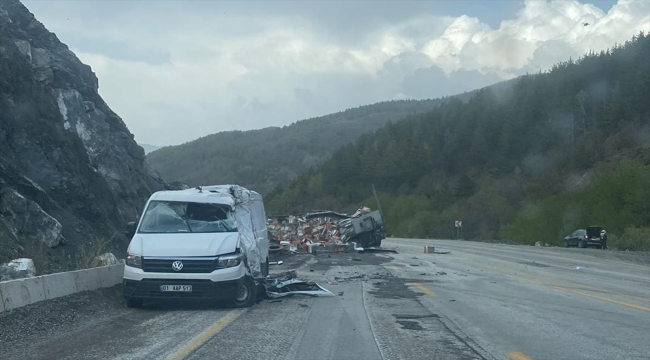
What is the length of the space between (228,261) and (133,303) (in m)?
1.84

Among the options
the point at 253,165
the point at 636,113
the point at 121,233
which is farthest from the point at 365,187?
the point at 121,233

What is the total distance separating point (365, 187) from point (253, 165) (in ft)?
76.4

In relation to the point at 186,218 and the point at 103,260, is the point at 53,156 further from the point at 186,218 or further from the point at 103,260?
the point at 186,218

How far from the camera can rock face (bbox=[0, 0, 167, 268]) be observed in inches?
840

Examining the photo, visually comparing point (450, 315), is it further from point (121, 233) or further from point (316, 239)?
point (316, 239)

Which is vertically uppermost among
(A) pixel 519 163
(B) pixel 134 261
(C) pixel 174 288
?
(A) pixel 519 163

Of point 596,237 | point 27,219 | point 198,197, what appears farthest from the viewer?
point 596,237

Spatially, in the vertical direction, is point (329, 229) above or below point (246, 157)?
below

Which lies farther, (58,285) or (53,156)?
(53,156)

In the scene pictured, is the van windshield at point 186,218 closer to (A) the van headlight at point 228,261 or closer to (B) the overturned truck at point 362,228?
(A) the van headlight at point 228,261

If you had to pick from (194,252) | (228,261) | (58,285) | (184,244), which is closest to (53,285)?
(58,285)

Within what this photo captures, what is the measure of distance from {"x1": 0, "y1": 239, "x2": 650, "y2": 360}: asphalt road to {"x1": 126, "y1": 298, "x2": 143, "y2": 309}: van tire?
0.16 metres

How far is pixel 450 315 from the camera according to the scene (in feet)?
42.5

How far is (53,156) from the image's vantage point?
84.3 feet
